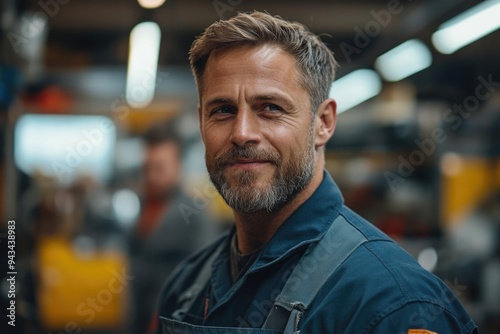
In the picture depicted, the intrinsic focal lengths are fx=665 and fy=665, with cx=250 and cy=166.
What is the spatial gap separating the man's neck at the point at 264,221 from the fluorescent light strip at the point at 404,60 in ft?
11.3

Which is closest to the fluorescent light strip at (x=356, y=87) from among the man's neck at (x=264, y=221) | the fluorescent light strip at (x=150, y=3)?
the fluorescent light strip at (x=150, y=3)

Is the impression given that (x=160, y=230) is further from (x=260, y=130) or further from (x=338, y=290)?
(x=338, y=290)

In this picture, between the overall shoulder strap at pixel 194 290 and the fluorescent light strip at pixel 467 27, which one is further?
the fluorescent light strip at pixel 467 27

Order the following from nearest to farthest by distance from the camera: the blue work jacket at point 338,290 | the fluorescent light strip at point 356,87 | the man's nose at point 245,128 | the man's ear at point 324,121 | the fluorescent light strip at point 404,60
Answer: the blue work jacket at point 338,290, the man's nose at point 245,128, the man's ear at point 324,121, the fluorescent light strip at point 404,60, the fluorescent light strip at point 356,87

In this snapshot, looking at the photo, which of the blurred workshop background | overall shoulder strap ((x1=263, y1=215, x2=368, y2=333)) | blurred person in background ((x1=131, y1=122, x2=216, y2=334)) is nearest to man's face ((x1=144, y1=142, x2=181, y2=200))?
blurred person in background ((x1=131, y1=122, x2=216, y2=334))

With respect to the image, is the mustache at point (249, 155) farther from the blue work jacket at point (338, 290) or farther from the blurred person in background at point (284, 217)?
the blue work jacket at point (338, 290)

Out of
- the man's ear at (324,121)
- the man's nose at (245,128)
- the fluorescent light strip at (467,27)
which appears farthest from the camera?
the fluorescent light strip at (467,27)

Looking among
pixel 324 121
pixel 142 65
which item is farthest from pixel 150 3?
pixel 324 121

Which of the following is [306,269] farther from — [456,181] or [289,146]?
[456,181]

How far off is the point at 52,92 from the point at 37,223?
3.45 feet

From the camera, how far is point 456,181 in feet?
20.9

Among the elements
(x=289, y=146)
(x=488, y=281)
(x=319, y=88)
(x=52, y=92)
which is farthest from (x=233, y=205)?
(x=52, y=92)

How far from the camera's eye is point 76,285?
18.0ft

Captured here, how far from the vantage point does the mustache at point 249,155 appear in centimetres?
143
